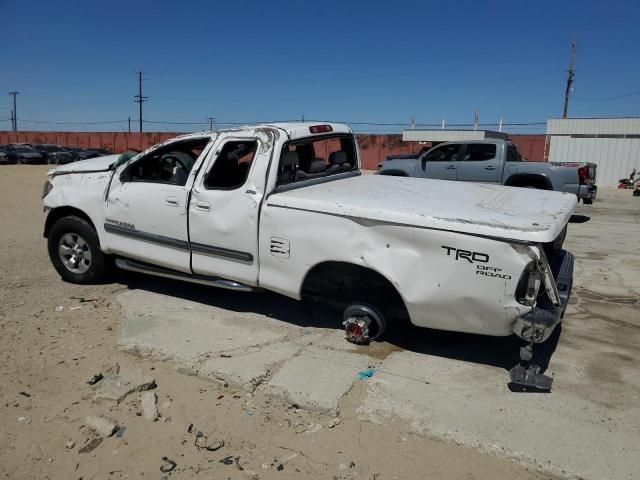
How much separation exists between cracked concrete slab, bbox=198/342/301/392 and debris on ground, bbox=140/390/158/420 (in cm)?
38

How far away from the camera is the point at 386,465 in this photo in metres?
2.69

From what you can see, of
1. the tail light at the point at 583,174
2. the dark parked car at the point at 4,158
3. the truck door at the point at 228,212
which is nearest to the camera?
the truck door at the point at 228,212

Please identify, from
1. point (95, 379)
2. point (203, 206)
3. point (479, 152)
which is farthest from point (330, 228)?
point (479, 152)

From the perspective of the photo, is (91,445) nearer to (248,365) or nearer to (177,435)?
(177,435)

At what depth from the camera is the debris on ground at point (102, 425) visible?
2.95 m

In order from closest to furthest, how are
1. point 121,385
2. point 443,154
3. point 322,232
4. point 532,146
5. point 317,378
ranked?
point 121,385 → point 317,378 → point 322,232 → point 443,154 → point 532,146

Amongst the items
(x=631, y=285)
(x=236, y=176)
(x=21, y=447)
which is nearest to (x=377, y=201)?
(x=236, y=176)

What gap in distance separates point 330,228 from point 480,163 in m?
8.82

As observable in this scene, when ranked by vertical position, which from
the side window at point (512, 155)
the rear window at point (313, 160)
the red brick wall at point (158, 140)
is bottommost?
the rear window at point (313, 160)

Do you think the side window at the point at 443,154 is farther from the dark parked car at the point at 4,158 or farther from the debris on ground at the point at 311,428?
the dark parked car at the point at 4,158

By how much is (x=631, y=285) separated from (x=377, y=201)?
3891mm

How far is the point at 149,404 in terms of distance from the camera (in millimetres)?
3225

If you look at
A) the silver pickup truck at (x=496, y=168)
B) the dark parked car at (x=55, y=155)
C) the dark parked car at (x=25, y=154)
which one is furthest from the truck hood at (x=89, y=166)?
the dark parked car at (x=25, y=154)

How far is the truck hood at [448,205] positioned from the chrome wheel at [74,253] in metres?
2.53
